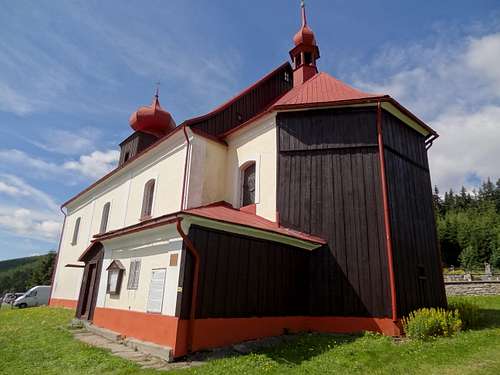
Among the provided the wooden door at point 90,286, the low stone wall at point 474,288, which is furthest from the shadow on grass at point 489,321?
the wooden door at point 90,286

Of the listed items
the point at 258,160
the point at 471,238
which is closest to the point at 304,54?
the point at 258,160

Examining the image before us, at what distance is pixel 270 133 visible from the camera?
11.9 m

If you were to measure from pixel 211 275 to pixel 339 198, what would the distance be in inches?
178

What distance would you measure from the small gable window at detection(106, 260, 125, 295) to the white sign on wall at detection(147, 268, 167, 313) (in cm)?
206

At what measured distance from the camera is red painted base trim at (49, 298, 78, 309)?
19544mm

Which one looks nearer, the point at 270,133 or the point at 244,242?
the point at 244,242

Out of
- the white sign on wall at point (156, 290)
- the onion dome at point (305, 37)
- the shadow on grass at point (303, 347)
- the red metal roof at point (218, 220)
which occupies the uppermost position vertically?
the onion dome at point (305, 37)

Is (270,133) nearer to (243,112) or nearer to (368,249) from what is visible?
(243,112)

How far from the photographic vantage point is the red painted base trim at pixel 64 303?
769 inches

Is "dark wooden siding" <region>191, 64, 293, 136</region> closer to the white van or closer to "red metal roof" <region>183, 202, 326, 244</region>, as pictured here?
"red metal roof" <region>183, 202, 326, 244</region>

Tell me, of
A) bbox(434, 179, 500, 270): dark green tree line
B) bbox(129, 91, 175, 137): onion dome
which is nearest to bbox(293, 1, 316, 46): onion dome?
bbox(129, 91, 175, 137): onion dome

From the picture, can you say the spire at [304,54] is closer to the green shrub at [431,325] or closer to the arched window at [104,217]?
the green shrub at [431,325]

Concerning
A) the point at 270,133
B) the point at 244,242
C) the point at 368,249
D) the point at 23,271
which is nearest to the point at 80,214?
the point at 270,133

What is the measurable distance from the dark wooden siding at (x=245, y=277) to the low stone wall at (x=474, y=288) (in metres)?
15.8
